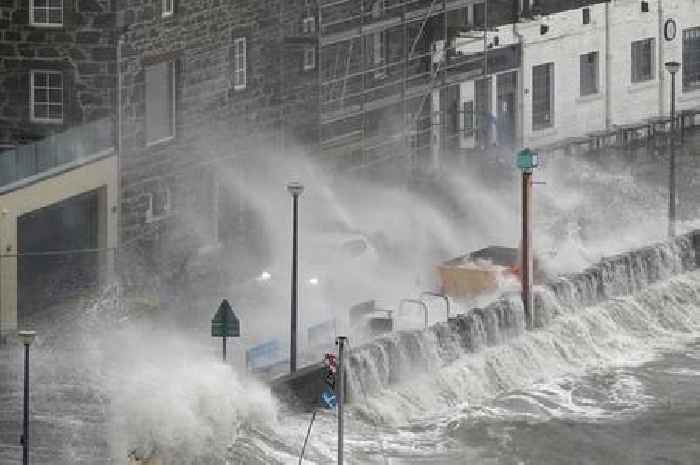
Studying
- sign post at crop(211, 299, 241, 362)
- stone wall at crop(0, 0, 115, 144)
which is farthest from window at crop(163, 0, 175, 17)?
sign post at crop(211, 299, 241, 362)

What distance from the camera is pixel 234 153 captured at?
277ft

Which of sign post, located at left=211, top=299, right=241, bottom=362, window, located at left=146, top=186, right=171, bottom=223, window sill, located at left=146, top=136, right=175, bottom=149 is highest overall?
window sill, located at left=146, top=136, right=175, bottom=149

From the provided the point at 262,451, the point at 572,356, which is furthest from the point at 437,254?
the point at 262,451

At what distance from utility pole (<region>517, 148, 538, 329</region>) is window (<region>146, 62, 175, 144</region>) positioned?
9.42m

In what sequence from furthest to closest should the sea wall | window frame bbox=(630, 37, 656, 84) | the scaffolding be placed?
window frame bbox=(630, 37, 656, 84) < the scaffolding < the sea wall

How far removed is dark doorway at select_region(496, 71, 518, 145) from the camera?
9881 cm

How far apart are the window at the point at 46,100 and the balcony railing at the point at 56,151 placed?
1344 millimetres

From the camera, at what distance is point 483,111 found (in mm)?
97812

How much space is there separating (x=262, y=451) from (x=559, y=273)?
19104mm

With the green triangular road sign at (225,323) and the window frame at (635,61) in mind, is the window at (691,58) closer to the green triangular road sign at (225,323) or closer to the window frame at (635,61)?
the window frame at (635,61)

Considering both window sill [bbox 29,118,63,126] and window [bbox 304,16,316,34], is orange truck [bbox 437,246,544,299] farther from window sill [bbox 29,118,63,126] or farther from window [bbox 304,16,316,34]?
A: window sill [bbox 29,118,63,126]

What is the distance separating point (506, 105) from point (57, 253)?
87.2 ft

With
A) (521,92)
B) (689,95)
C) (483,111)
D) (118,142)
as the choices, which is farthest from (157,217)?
(689,95)

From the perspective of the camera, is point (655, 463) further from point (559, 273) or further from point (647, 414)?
point (559, 273)
